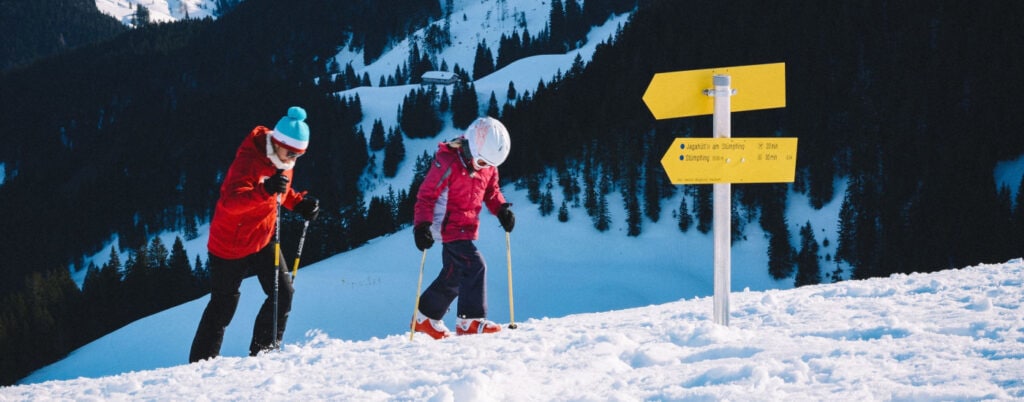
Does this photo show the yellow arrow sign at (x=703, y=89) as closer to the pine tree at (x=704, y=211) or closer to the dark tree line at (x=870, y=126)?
the dark tree line at (x=870, y=126)

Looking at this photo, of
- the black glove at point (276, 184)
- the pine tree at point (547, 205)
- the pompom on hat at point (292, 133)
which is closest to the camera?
the black glove at point (276, 184)

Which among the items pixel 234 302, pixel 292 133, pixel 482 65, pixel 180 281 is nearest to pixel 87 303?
pixel 180 281

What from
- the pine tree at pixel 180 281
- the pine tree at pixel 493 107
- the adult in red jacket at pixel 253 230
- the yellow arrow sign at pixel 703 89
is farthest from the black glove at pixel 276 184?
the pine tree at pixel 493 107

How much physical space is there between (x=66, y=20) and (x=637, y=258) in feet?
630

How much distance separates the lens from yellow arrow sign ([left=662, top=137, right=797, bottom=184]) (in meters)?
2.62

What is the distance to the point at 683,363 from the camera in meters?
2.17

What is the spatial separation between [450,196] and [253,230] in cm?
120

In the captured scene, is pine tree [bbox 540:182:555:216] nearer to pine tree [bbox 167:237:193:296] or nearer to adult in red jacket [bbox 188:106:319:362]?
adult in red jacket [bbox 188:106:319:362]

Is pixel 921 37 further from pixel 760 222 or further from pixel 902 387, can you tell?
pixel 902 387

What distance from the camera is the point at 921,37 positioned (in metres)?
26.7

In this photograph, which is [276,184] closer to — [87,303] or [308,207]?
[308,207]

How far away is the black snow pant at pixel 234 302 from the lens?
3.48 meters

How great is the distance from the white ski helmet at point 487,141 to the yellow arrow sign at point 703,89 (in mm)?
1198

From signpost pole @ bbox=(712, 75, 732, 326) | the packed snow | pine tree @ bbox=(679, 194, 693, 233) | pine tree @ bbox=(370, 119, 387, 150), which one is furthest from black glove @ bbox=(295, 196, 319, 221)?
pine tree @ bbox=(370, 119, 387, 150)
